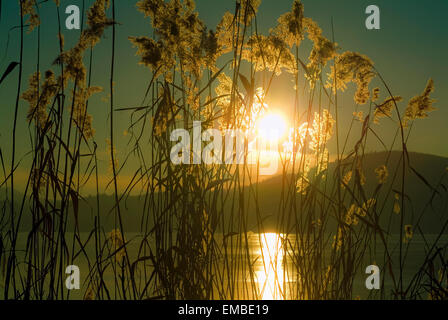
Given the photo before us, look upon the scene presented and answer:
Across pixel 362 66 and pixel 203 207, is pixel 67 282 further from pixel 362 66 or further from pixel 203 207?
pixel 362 66

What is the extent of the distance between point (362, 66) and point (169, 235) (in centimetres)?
136

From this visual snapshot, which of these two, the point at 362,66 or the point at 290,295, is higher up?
the point at 362,66

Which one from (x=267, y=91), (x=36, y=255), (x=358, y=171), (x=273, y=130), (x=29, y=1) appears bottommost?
(x=36, y=255)

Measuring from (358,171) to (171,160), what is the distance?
91 centimetres

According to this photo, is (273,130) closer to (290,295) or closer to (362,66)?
(362,66)

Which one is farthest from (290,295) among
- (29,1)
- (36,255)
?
(29,1)

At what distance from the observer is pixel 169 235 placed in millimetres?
2088
